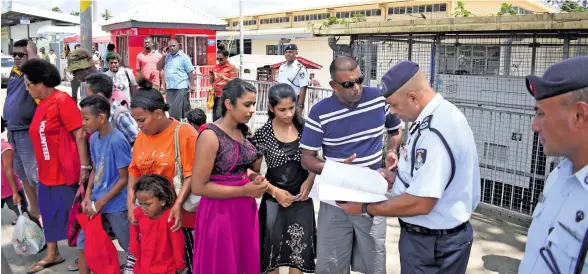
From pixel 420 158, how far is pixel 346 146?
3.81ft

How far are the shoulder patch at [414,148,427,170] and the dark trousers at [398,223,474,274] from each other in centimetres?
40

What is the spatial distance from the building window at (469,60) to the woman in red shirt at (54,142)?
213 inches

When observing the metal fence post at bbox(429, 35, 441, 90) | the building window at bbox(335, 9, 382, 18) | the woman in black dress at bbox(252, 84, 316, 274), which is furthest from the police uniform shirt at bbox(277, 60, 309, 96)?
the building window at bbox(335, 9, 382, 18)

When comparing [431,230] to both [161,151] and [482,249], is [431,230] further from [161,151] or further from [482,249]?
[482,249]

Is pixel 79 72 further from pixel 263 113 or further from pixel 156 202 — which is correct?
pixel 263 113

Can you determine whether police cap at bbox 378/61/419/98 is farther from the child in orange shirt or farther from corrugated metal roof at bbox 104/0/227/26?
corrugated metal roof at bbox 104/0/227/26

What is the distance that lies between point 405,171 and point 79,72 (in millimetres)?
4729

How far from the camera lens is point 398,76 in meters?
2.48

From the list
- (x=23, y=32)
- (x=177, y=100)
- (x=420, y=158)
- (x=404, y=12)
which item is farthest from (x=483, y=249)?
(x=23, y=32)

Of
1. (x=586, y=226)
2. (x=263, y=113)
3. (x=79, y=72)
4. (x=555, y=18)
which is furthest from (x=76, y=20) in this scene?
(x=586, y=226)

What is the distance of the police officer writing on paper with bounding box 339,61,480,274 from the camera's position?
2332 mm

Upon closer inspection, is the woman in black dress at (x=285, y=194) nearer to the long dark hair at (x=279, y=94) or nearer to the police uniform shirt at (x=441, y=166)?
the long dark hair at (x=279, y=94)

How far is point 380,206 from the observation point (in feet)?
8.15

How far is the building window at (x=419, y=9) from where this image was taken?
3060 cm
